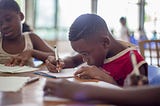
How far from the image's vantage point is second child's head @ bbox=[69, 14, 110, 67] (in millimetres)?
1124

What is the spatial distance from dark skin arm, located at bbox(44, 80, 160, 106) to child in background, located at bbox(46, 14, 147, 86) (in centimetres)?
43

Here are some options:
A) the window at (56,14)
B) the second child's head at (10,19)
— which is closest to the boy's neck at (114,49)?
the second child's head at (10,19)

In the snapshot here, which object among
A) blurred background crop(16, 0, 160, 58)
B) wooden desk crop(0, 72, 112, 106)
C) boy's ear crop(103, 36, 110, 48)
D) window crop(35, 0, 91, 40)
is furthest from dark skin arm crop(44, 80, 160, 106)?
window crop(35, 0, 91, 40)

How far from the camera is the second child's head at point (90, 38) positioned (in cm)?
112

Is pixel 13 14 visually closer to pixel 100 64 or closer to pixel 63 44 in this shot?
pixel 100 64

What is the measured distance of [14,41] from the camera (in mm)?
1663

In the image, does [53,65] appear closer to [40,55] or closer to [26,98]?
[40,55]

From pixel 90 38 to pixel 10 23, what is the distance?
24.5 inches

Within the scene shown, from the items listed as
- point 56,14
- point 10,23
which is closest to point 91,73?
point 10,23

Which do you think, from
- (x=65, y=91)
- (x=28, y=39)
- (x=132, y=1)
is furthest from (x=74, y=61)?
(x=132, y=1)

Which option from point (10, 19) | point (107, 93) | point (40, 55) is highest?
point (10, 19)

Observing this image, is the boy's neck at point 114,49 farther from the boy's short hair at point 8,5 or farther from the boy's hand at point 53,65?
the boy's short hair at point 8,5

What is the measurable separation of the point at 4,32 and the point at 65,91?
1050 mm

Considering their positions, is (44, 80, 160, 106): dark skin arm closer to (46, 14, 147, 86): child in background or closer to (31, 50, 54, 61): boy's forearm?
(46, 14, 147, 86): child in background
